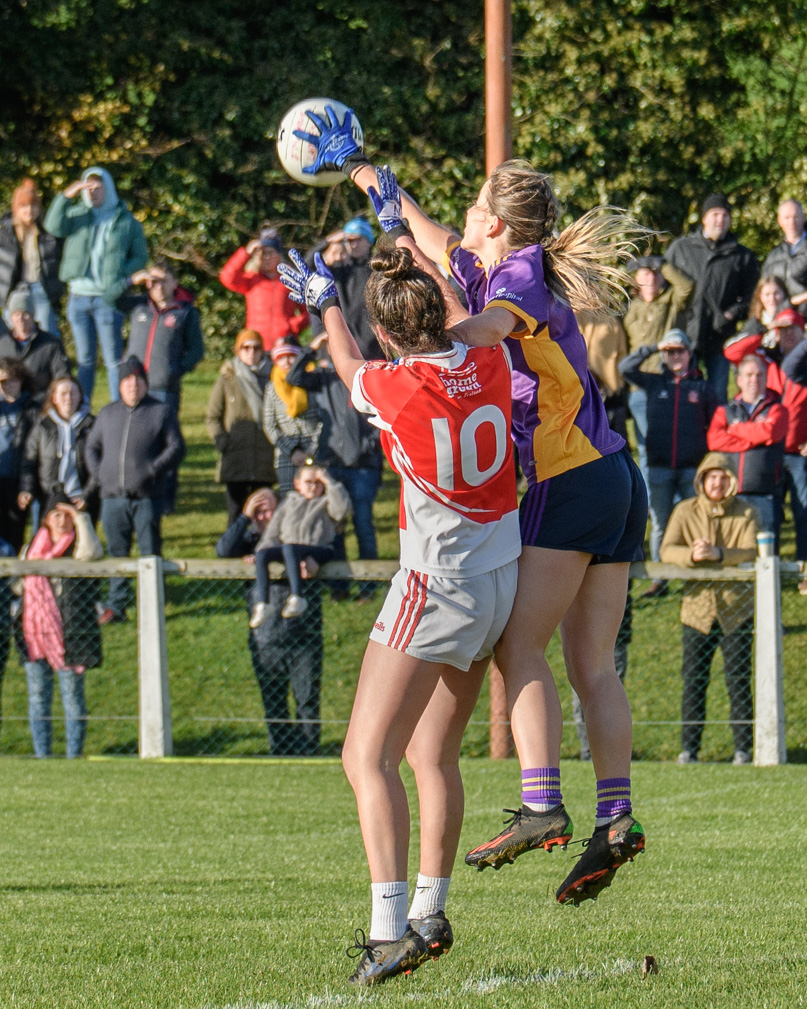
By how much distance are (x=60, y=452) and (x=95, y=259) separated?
224 cm

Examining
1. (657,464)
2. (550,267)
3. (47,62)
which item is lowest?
(657,464)

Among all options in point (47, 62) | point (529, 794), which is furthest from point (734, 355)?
point (47, 62)

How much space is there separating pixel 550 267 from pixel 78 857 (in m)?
4.10

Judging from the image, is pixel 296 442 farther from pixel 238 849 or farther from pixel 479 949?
pixel 479 949

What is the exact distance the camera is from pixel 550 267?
190 inches

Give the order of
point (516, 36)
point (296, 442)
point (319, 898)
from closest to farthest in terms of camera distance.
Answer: point (319, 898) → point (296, 442) → point (516, 36)

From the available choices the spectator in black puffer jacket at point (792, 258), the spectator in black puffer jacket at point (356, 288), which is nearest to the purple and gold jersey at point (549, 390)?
the spectator in black puffer jacket at point (356, 288)

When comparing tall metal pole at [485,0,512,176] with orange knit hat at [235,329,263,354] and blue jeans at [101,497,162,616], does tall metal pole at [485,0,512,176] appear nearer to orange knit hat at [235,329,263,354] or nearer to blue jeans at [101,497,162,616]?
orange knit hat at [235,329,263,354]

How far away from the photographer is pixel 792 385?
11.8 meters

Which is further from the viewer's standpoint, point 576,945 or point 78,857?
point 78,857

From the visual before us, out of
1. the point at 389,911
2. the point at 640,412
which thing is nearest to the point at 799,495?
the point at 640,412

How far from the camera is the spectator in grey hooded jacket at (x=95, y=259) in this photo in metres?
13.6

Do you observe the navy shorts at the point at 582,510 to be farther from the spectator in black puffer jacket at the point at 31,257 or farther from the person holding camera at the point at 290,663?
the spectator in black puffer jacket at the point at 31,257

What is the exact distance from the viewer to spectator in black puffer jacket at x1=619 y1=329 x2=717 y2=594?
11.7 metres
